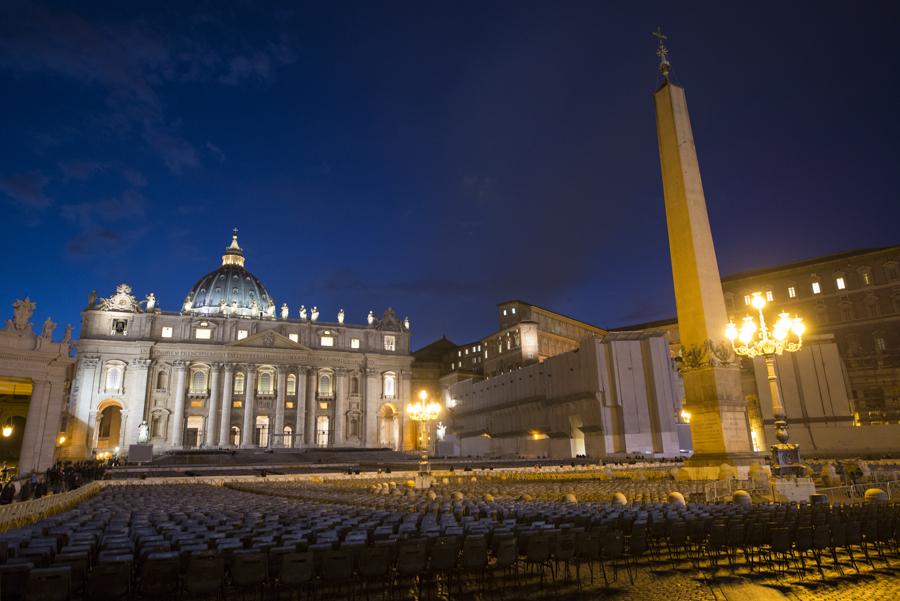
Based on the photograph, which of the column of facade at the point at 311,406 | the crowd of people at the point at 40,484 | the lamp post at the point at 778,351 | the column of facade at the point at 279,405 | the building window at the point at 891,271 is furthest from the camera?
the column of facade at the point at 311,406

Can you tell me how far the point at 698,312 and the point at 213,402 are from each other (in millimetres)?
70810

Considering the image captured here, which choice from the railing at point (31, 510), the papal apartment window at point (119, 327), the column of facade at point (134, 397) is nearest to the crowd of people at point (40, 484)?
the railing at point (31, 510)

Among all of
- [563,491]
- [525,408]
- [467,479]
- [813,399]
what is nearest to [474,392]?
[525,408]

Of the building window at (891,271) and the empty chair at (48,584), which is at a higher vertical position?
the building window at (891,271)

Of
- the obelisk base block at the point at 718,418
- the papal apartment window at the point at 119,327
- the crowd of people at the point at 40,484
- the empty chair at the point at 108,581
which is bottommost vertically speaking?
the empty chair at the point at 108,581

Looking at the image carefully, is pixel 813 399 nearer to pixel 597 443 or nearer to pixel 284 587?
pixel 597 443

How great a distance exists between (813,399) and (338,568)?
59.6m

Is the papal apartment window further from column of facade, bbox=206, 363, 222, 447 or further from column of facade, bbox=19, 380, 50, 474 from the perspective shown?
column of facade, bbox=19, 380, 50, 474

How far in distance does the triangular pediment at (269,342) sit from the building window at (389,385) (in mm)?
14146

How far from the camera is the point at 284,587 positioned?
7.91m

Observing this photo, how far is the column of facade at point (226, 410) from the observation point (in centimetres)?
7644

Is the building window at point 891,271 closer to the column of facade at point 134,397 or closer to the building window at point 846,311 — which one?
the building window at point 846,311

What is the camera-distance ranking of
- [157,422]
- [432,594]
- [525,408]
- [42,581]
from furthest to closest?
[157,422] < [525,408] < [432,594] < [42,581]

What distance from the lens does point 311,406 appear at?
8300 cm
